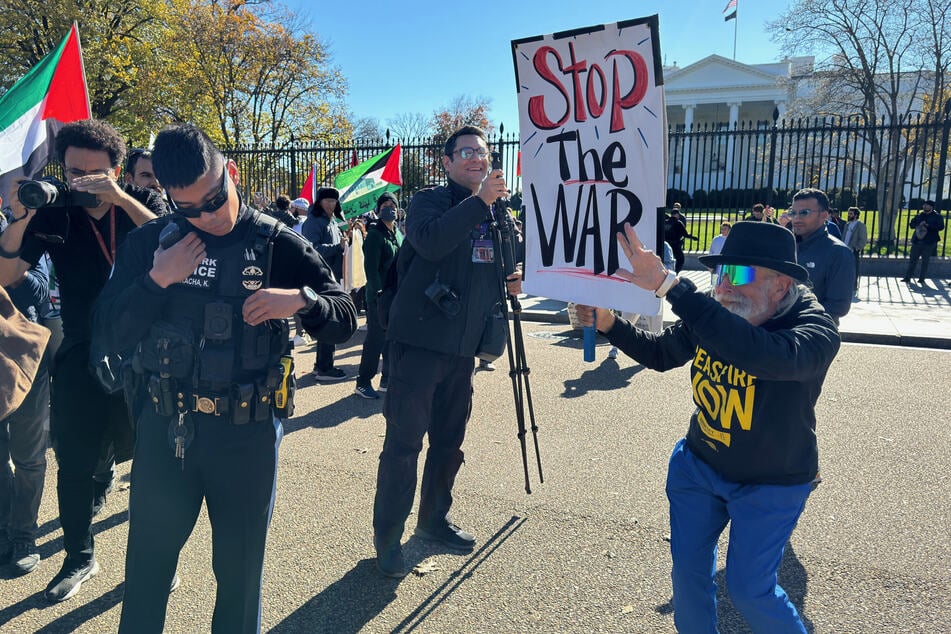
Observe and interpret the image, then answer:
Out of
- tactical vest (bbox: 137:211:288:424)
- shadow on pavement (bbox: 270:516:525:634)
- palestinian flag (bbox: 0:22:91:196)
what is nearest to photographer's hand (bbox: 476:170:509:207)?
tactical vest (bbox: 137:211:288:424)

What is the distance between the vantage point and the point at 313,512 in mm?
3982

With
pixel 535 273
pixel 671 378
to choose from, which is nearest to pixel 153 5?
pixel 671 378

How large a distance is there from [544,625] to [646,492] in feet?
5.28

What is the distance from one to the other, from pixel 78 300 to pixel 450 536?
85.6 inches

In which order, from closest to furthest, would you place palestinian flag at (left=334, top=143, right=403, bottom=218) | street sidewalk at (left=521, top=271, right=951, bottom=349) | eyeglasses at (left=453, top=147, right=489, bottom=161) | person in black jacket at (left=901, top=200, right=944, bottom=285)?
eyeglasses at (left=453, top=147, right=489, bottom=161)
street sidewalk at (left=521, top=271, right=951, bottom=349)
palestinian flag at (left=334, top=143, right=403, bottom=218)
person in black jacket at (left=901, top=200, right=944, bottom=285)

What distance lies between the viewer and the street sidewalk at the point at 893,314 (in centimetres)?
934

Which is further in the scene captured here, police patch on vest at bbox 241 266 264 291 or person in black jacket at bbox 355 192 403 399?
person in black jacket at bbox 355 192 403 399

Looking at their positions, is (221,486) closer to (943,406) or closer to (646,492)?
(646,492)

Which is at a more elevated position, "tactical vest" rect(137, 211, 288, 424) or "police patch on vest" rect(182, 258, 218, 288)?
"police patch on vest" rect(182, 258, 218, 288)

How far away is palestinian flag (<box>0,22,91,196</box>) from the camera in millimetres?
3940

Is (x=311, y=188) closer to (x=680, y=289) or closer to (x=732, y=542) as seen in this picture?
(x=680, y=289)

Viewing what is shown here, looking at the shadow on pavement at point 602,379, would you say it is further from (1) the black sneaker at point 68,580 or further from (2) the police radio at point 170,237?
(2) the police radio at point 170,237

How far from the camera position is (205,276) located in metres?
2.18

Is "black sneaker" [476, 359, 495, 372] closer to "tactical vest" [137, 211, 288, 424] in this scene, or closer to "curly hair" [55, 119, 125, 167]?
"curly hair" [55, 119, 125, 167]
